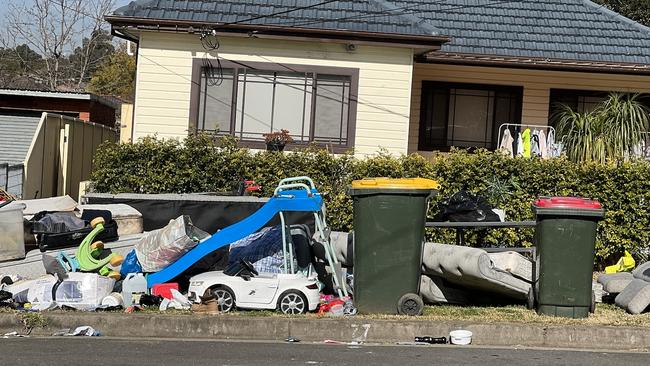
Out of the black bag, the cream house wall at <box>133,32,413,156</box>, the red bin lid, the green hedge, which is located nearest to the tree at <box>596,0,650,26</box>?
the cream house wall at <box>133,32,413,156</box>

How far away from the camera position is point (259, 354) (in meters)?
7.84

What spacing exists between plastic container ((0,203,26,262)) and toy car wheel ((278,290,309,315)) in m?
3.62

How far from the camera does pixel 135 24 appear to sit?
47.9 feet

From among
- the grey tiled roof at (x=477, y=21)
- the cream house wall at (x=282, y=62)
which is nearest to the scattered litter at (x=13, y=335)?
the cream house wall at (x=282, y=62)

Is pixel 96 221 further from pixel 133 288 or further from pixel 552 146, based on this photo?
pixel 552 146

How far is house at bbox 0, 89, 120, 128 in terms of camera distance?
20987mm

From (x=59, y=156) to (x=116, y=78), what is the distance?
24.3 meters

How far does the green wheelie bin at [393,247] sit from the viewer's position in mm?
9305

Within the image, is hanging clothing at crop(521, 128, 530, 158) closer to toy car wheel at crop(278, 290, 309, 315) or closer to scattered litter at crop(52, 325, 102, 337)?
toy car wheel at crop(278, 290, 309, 315)

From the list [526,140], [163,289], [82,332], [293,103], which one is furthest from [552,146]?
[82,332]

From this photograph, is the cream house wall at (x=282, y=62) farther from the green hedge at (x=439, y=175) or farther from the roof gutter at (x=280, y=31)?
the green hedge at (x=439, y=175)

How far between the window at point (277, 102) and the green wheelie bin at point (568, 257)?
6.17 meters

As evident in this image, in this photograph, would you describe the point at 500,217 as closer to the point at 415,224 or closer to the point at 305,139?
the point at 415,224

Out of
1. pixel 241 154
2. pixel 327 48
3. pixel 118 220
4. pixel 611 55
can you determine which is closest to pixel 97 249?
pixel 118 220
